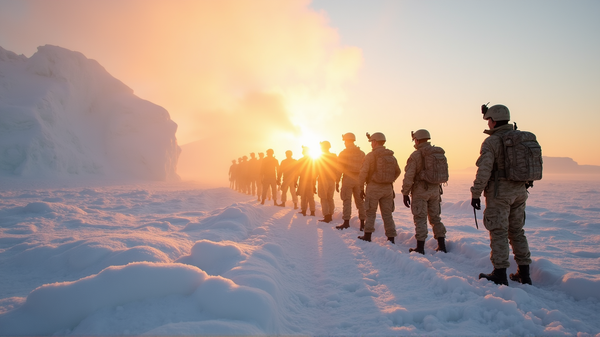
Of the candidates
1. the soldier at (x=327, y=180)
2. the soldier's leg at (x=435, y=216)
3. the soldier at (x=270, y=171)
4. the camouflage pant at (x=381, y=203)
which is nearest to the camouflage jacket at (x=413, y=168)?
the soldier's leg at (x=435, y=216)

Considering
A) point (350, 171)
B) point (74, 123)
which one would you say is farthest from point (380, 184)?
point (74, 123)

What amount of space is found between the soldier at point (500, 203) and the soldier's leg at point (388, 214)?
1.81 meters

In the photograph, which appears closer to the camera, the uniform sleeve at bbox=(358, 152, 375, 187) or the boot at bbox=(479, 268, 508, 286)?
the boot at bbox=(479, 268, 508, 286)

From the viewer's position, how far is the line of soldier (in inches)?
120

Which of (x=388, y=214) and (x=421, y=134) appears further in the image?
(x=388, y=214)

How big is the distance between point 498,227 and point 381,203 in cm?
220

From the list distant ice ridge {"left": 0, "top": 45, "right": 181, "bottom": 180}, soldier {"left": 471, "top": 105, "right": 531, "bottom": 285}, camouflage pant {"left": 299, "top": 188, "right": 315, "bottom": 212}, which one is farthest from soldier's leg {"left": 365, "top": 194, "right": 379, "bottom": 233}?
distant ice ridge {"left": 0, "top": 45, "right": 181, "bottom": 180}

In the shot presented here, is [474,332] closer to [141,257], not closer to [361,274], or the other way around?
[361,274]

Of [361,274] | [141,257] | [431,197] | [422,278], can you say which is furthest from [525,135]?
[141,257]

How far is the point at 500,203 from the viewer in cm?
307

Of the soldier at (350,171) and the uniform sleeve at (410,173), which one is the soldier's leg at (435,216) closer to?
the uniform sleeve at (410,173)

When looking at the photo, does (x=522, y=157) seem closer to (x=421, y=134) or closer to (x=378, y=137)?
(x=421, y=134)

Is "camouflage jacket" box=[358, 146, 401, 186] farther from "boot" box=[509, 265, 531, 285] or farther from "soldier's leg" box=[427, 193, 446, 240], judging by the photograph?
"boot" box=[509, 265, 531, 285]

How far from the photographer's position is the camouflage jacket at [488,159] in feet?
10.1
